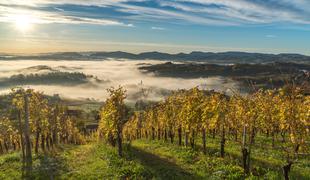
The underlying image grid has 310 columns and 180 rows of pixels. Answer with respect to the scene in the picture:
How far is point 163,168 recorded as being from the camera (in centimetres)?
4022

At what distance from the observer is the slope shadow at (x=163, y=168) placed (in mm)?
36662

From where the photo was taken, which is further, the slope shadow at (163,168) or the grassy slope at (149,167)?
the slope shadow at (163,168)

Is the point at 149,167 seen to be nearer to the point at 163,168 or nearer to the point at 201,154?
the point at 163,168

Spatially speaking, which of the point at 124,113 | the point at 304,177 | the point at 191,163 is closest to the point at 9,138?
the point at 124,113

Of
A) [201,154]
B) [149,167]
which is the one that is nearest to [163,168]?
[149,167]

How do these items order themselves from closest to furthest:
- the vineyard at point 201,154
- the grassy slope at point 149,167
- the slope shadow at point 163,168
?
the vineyard at point 201,154 → the grassy slope at point 149,167 → the slope shadow at point 163,168

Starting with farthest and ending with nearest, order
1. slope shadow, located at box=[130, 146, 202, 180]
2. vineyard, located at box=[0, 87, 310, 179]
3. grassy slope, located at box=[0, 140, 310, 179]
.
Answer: slope shadow, located at box=[130, 146, 202, 180] → grassy slope, located at box=[0, 140, 310, 179] → vineyard, located at box=[0, 87, 310, 179]

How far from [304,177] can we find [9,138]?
7592 centimetres

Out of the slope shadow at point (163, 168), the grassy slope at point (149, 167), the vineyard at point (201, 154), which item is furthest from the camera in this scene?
the slope shadow at point (163, 168)

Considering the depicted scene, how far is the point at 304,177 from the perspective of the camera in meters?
33.7

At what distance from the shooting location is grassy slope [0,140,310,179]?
36.0 m

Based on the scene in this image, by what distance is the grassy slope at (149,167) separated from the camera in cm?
3603

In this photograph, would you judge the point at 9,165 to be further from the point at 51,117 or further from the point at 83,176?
the point at 51,117

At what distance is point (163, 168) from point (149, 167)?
1.52m
